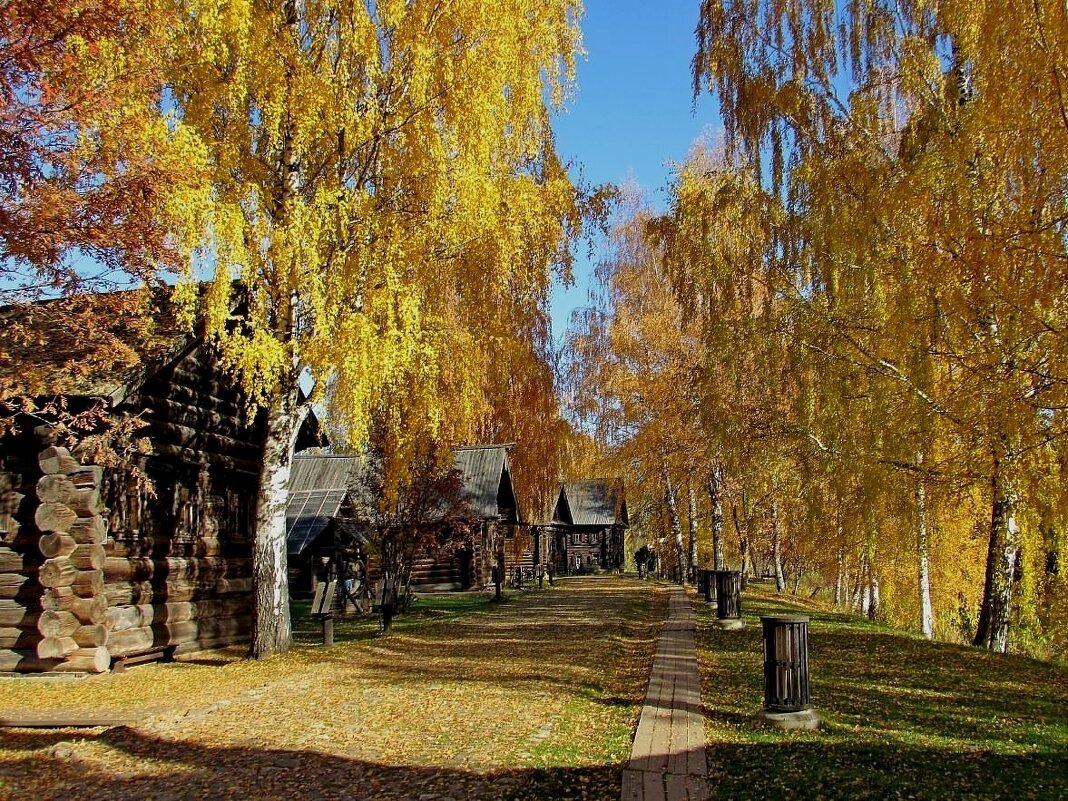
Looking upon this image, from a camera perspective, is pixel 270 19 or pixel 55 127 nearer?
pixel 55 127

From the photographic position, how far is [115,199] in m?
8.95

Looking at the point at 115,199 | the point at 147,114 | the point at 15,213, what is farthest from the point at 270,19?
the point at 15,213

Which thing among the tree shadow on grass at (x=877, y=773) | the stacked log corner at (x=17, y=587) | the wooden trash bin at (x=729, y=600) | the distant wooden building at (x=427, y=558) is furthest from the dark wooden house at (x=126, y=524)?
the distant wooden building at (x=427, y=558)

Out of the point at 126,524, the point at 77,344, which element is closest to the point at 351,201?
the point at 77,344

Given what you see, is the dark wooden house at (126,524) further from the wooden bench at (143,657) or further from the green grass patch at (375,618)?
the green grass patch at (375,618)

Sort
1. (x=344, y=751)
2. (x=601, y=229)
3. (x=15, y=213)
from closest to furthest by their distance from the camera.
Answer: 1. (x=344, y=751)
2. (x=15, y=213)
3. (x=601, y=229)

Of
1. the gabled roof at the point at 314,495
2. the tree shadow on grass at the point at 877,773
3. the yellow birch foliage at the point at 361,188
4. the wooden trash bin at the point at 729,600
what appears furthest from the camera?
the gabled roof at the point at 314,495

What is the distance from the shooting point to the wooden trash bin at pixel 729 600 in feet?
56.9

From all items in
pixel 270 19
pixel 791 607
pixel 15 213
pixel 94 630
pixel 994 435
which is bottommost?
pixel 791 607

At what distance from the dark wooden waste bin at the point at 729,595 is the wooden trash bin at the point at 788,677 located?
30.5 ft

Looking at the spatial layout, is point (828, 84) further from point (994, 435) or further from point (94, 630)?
point (94, 630)

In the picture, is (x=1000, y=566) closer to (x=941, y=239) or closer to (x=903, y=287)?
(x=903, y=287)

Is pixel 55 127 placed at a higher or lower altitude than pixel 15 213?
higher

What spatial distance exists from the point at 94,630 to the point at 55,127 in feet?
23.3
